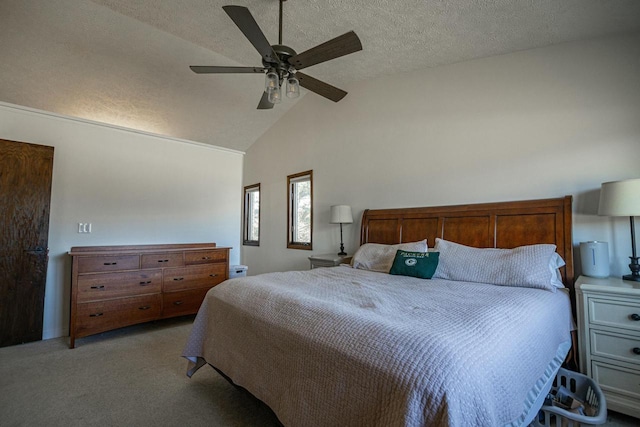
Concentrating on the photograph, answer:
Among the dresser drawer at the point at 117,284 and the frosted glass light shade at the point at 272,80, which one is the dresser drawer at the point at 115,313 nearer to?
the dresser drawer at the point at 117,284

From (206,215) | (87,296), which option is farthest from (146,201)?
(87,296)

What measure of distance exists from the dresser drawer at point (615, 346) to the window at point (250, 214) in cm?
481

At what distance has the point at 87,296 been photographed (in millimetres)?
3053

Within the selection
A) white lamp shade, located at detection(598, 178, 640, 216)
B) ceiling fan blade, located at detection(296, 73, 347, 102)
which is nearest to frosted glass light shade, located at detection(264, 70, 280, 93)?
ceiling fan blade, located at detection(296, 73, 347, 102)

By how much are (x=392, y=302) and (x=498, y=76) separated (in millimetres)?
2537

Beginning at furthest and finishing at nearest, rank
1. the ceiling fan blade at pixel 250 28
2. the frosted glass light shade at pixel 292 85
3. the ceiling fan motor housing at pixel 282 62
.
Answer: the frosted glass light shade at pixel 292 85
the ceiling fan motor housing at pixel 282 62
the ceiling fan blade at pixel 250 28

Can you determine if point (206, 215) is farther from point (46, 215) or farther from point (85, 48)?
point (85, 48)

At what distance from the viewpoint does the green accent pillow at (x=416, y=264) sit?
251cm

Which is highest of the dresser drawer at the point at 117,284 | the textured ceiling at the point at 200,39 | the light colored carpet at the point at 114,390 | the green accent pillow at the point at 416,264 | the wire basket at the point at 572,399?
the textured ceiling at the point at 200,39

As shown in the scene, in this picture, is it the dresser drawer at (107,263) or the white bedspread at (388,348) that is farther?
the dresser drawer at (107,263)

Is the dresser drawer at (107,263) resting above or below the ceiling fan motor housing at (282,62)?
below

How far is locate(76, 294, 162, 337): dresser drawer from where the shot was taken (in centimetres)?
302

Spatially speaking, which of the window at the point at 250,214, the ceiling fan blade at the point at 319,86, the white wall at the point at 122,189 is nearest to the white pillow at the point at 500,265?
the ceiling fan blade at the point at 319,86

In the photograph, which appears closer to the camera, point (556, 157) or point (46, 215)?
point (556, 157)
